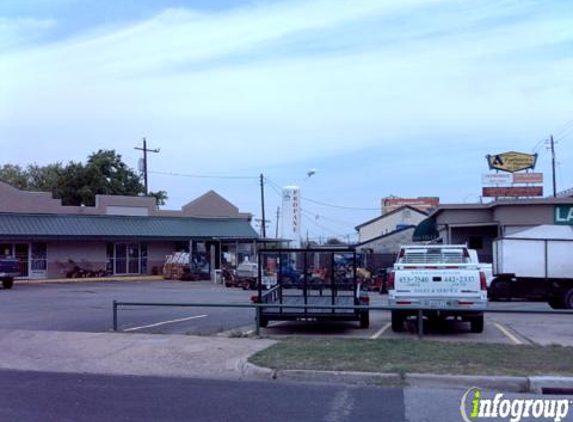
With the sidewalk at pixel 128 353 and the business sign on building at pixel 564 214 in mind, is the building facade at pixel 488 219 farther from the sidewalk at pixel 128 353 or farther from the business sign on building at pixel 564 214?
the sidewalk at pixel 128 353

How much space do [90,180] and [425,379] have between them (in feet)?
188

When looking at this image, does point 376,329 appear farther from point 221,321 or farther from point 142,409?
point 142,409

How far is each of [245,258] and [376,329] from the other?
94.6 ft

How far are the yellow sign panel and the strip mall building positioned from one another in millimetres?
15694

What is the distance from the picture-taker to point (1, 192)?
42031 millimetres

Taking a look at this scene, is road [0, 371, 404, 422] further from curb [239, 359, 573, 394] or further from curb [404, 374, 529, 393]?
curb [404, 374, 529, 393]

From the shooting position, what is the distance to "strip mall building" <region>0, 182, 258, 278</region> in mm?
42094

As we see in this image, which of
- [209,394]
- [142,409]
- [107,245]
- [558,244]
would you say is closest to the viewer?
[142,409]

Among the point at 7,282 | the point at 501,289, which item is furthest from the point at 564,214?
the point at 7,282

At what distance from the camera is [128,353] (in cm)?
1223

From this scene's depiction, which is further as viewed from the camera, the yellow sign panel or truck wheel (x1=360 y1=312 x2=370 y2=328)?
the yellow sign panel

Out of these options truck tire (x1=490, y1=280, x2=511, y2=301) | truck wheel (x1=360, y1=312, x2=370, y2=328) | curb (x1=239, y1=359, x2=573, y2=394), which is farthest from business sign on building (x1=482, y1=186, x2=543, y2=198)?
curb (x1=239, y1=359, x2=573, y2=394)

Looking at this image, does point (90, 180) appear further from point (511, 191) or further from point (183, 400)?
point (183, 400)

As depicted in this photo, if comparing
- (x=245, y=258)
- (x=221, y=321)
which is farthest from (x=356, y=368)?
(x=245, y=258)
